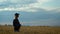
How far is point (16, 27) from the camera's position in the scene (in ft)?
54.7

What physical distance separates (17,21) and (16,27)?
52cm

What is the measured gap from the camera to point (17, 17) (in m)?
16.2

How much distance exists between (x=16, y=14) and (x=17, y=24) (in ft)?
2.96

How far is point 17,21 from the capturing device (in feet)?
53.9

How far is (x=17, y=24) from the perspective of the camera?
16.6 metres

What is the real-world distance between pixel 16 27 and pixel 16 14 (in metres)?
1.12

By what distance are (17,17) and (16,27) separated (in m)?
0.84

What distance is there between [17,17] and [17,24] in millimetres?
614

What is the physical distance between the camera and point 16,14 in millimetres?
16047

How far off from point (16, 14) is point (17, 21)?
62 centimetres

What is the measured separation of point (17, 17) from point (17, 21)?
1.08 feet
